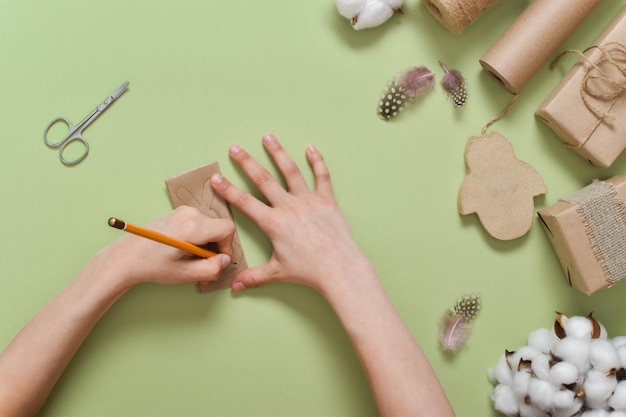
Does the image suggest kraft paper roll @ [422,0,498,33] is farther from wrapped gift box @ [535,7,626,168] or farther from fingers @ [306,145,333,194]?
fingers @ [306,145,333,194]

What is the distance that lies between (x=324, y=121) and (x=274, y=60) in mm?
138

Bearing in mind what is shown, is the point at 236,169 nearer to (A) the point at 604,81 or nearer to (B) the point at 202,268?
(B) the point at 202,268

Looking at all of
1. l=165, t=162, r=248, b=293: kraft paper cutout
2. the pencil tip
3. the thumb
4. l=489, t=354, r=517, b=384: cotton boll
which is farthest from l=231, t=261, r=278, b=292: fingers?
l=489, t=354, r=517, b=384: cotton boll

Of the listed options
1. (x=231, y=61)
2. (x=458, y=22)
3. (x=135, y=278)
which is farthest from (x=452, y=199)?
(x=135, y=278)

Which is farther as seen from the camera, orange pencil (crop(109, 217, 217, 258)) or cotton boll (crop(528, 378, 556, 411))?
cotton boll (crop(528, 378, 556, 411))

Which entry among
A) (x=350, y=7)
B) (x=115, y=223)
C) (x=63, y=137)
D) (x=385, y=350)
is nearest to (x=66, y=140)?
(x=63, y=137)

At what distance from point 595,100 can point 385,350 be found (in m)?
0.55

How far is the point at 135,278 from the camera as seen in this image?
96cm

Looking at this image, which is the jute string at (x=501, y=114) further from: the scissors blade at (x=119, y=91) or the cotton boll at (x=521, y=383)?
the scissors blade at (x=119, y=91)

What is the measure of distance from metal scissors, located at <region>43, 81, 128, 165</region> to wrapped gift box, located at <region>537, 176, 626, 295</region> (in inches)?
30.4

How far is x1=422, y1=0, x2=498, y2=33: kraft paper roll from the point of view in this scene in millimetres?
966

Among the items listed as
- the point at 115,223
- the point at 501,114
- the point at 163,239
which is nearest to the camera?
the point at 115,223

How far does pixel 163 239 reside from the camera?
856 millimetres

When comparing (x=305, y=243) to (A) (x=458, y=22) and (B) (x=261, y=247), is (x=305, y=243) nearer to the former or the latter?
(B) (x=261, y=247)
